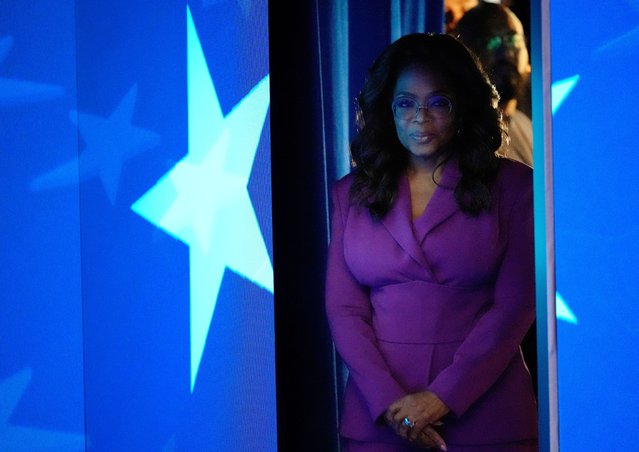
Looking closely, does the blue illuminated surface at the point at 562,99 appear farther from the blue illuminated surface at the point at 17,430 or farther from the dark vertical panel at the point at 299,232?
the blue illuminated surface at the point at 17,430

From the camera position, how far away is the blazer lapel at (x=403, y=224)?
6.32ft

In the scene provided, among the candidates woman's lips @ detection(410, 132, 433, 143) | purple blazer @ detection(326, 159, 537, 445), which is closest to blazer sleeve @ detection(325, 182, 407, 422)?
purple blazer @ detection(326, 159, 537, 445)

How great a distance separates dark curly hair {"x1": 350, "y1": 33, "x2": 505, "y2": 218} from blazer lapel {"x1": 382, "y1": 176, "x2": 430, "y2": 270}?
0.05ft

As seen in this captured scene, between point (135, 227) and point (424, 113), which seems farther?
point (135, 227)

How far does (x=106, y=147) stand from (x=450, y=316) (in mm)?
937

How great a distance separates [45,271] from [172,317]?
0.33 metres

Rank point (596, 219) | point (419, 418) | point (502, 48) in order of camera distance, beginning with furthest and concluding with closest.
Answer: point (502, 48) → point (419, 418) → point (596, 219)

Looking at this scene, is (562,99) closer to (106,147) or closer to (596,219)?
(596,219)

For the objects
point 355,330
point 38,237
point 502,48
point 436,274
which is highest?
point 502,48

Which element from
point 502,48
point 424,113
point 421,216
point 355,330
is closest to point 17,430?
point 355,330

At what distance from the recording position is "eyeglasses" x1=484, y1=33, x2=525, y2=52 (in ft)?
10.9

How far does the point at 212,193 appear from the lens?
207 centimetres

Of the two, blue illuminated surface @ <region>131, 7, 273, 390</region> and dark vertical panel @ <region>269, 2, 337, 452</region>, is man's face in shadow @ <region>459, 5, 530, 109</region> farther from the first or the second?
blue illuminated surface @ <region>131, 7, 273, 390</region>

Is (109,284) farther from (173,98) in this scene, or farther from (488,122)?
(488,122)
